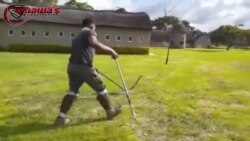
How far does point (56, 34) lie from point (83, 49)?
53.4 metres

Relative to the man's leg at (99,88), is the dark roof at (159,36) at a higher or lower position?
lower

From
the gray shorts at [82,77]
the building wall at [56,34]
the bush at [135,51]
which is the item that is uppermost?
the gray shorts at [82,77]

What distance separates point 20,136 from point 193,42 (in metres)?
115

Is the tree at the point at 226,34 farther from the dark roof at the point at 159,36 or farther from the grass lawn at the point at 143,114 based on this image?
the grass lawn at the point at 143,114

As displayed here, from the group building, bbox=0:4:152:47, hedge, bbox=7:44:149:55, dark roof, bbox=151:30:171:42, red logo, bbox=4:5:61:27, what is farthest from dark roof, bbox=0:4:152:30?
dark roof, bbox=151:30:171:42

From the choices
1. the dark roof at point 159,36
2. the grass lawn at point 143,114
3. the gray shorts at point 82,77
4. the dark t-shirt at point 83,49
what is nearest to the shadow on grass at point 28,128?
the grass lawn at point 143,114

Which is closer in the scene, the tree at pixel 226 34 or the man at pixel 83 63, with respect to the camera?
the man at pixel 83 63

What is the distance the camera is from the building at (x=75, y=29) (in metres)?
59.2

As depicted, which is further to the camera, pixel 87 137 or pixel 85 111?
pixel 85 111

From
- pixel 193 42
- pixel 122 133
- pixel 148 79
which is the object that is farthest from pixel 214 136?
pixel 193 42

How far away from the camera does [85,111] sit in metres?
10.7

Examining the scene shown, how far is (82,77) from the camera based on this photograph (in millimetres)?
9258

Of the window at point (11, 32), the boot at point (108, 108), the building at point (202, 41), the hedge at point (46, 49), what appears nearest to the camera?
the boot at point (108, 108)

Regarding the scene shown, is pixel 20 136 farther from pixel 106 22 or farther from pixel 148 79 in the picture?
pixel 106 22
